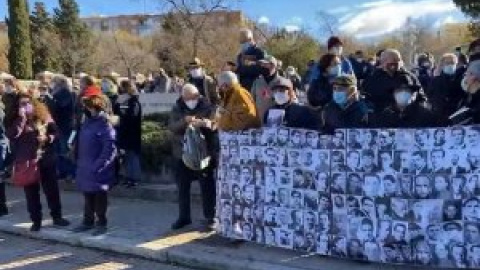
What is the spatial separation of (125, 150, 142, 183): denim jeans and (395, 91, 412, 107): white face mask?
5.37 m

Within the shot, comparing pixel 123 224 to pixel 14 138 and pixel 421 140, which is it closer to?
pixel 14 138

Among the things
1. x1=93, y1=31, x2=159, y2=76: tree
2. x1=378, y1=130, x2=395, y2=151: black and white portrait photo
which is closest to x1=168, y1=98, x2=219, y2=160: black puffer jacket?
x1=378, y1=130, x2=395, y2=151: black and white portrait photo

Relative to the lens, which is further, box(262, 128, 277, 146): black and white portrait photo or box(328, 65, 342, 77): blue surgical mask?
box(328, 65, 342, 77): blue surgical mask

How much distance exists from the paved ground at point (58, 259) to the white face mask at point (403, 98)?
282cm

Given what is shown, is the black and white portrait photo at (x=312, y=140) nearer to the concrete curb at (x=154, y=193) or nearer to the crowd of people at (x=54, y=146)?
the crowd of people at (x=54, y=146)

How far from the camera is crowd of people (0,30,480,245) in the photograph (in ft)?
23.2

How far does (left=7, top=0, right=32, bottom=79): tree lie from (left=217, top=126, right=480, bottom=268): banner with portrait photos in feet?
129

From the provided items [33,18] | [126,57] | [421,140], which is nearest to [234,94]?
[421,140]

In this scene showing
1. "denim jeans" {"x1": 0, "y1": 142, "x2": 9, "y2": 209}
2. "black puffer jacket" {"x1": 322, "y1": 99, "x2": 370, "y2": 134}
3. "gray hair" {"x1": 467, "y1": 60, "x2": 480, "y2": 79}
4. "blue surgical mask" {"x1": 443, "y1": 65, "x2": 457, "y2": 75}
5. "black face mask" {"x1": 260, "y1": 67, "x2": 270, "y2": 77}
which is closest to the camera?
"gray hair" {"x1": 467, "y1": 60, "x2": 480, "y2": 79}

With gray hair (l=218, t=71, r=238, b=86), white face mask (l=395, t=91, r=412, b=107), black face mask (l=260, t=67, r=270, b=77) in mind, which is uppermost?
black face mask (l=260, t=67, r=270, b=77)

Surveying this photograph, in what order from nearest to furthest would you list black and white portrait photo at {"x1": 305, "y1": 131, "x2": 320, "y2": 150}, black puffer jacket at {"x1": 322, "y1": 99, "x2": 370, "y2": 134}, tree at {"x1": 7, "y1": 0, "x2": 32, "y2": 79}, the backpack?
black puffer jacket at {"x1": 322, "y1": 99, "x2": 370, "y2": 134} → black and white portrait photo at {"x1": 305, "y1": 131, "x2": 320, "y2": 150} → the backpack → tree at {"x1": 7, "y1": 0, "x2": 32, "y2": 79}

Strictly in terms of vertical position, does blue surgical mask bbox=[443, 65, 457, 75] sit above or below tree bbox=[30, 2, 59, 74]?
below

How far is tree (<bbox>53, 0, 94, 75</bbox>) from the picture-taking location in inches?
2235

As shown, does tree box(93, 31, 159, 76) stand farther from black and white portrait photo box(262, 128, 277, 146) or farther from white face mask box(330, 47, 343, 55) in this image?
black and white portrait photo box(262, 128, 277, 146)
